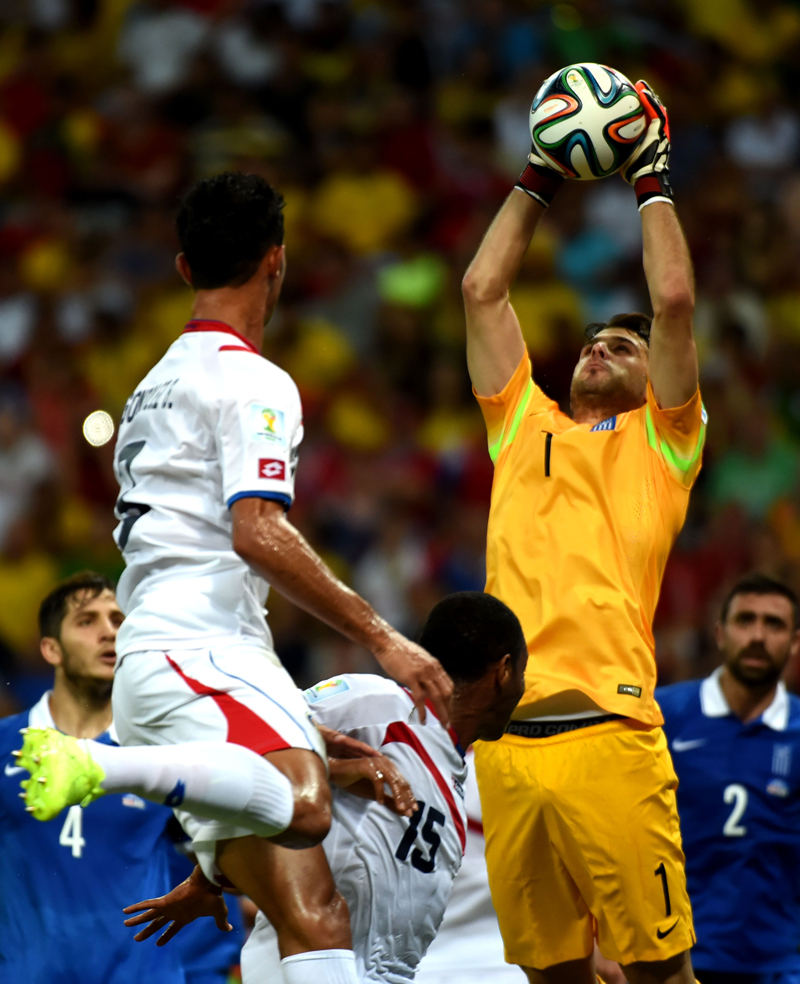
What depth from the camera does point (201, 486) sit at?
340 centimetres

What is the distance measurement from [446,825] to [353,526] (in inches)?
219

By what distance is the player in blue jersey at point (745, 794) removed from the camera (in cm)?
589

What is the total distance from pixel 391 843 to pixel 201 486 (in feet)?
3.31

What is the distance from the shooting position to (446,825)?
3.74 metres

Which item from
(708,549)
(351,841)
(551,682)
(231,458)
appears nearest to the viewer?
(231,458)

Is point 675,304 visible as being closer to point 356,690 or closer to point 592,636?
point 592,636

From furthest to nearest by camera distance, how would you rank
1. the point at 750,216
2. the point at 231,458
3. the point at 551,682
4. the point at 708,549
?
the point at 750,216
the point at 708,549
the point at 551,682
the point at 231,458

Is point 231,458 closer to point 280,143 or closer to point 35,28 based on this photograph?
point 280,143

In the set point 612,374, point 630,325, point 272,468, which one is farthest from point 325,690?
point 630,325

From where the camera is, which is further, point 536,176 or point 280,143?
point 280,143

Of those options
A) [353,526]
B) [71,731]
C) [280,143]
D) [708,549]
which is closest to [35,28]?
[280,143]

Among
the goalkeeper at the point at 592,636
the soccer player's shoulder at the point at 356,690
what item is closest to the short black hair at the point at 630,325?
the goalkeeper at the point at 592,636

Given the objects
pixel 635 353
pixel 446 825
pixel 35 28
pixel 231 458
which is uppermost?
pixel 35 28

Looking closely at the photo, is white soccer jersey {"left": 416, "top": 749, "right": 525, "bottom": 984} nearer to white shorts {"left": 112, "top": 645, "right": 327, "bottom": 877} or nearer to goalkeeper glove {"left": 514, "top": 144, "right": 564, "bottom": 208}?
goalkeeper glove {"left": 514, "top": 144, "right": 564, "bottom": 208}
